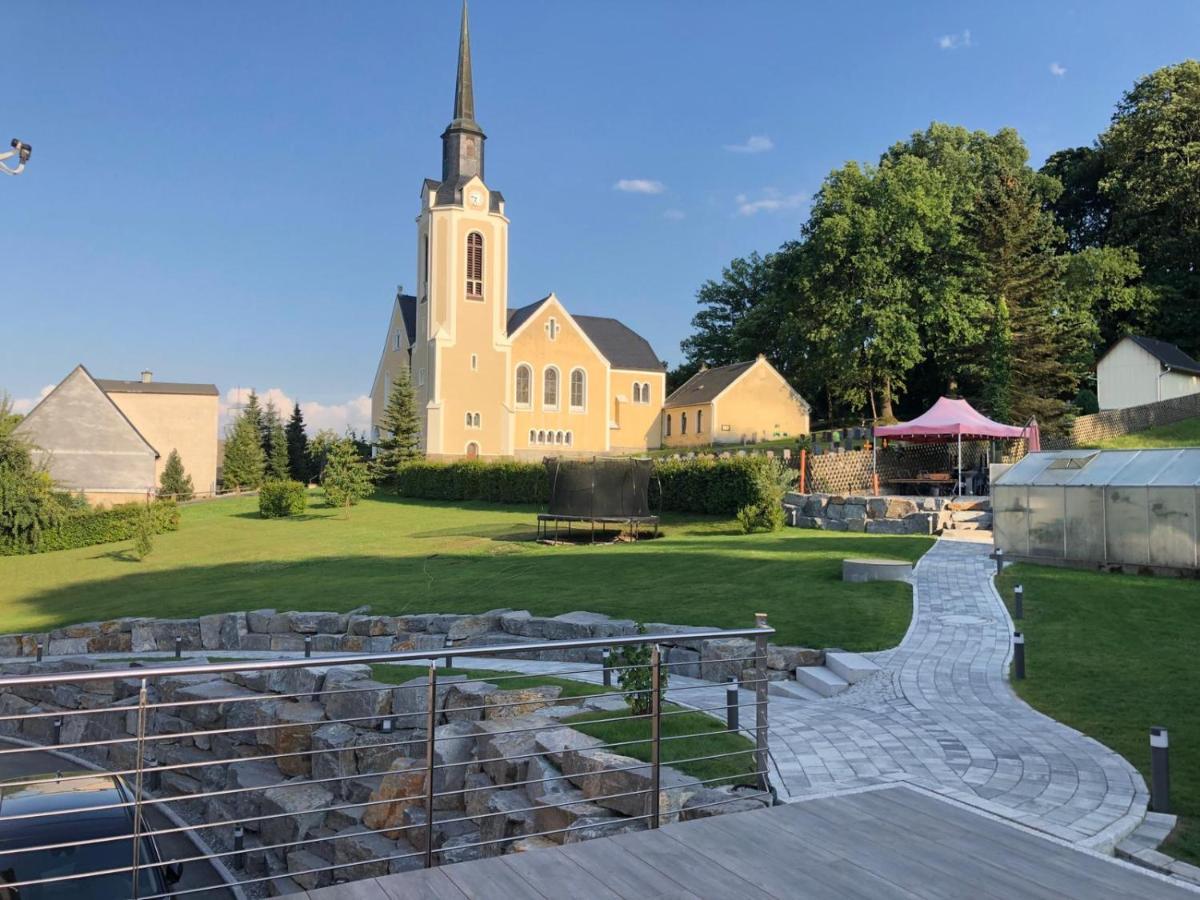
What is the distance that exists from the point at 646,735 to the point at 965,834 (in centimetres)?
301

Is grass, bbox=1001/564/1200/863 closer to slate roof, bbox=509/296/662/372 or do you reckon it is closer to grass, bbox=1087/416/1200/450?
grass, bbox=1087/416/1200/450

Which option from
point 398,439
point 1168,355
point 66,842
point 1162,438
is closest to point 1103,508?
point 66,842

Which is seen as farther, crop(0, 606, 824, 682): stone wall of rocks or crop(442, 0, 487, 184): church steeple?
crop(442, 0, 487, 184): church steeple

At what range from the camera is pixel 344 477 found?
34.0 meters

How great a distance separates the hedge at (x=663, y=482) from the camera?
957 inches

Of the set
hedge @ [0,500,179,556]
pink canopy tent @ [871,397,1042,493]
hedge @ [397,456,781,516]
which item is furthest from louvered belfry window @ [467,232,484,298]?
pink canopy tent @ [871,397,1042,493]

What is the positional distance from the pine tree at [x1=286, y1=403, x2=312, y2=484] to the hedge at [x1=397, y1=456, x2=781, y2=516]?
24728 mm

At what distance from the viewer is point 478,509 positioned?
34.3 meters

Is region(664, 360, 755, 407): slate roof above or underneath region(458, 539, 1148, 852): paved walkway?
above

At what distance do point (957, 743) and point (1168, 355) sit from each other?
1744 inches

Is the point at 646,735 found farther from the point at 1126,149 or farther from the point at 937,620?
the point at 1126,149

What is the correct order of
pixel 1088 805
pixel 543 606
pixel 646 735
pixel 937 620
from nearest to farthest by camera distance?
pixel 1088 805
pixel 646 735
pixel 937 620
pixel 543 606

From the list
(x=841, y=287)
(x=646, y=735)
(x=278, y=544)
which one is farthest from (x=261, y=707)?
(x=841, y=287)

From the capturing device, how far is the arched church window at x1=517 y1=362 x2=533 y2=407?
176 feet
